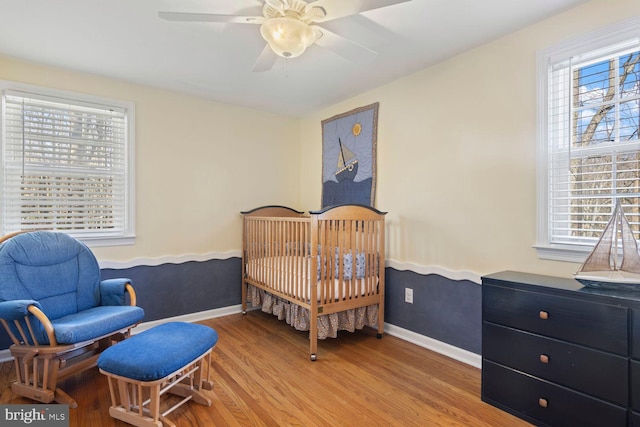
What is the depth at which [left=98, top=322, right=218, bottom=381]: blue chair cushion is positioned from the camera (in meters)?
1.58

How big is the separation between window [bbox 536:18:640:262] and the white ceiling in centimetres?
33

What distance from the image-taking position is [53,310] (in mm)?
2211

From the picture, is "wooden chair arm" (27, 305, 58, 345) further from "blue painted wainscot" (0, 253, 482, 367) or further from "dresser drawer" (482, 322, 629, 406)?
"dresser drawer" (482, 322, 629, 406)

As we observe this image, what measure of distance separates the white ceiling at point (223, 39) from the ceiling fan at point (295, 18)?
0.22 metres

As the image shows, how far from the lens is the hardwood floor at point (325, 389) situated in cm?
181

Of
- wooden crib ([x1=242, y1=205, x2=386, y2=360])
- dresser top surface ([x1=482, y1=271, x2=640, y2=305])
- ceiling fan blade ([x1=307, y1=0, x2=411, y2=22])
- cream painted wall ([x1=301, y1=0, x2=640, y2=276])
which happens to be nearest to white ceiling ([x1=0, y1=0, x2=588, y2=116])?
cream painted wall ([x1=301, y1=0, x2=640, y2=276])

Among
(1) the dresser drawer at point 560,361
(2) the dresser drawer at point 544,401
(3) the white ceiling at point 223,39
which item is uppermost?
(3) the white ceiling at point 223,39

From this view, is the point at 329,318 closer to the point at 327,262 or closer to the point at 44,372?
the point at 327,262

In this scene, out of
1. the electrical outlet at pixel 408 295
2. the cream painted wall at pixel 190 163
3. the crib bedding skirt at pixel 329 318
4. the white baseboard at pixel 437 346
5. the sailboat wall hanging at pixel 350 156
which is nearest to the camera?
the white baseboard at pixel 437 346

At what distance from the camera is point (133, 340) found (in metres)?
1.80

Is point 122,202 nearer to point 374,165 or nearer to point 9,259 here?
point 9,259

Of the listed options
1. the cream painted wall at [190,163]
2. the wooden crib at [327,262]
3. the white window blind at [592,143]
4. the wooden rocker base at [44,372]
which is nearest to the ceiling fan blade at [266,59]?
the wooden crib at [327,262]

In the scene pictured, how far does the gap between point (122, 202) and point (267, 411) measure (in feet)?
7.49

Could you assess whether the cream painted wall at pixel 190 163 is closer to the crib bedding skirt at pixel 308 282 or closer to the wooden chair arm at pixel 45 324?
the crib bedding skirt at pixel 308 282
